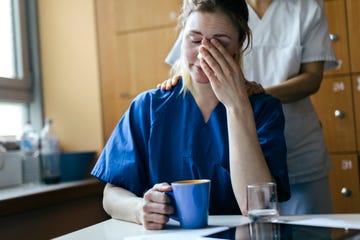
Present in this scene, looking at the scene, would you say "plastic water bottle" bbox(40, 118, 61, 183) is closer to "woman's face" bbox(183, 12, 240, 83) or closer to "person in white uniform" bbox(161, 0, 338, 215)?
"person in white uniform" bbox(161, 0, 338, 215)

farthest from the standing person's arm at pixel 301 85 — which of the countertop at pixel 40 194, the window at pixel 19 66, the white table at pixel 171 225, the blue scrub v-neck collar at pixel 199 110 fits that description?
the window at pixel 19 66

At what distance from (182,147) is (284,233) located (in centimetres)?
44

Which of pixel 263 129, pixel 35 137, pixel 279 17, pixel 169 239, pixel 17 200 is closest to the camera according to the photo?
Result: pixel 169 239

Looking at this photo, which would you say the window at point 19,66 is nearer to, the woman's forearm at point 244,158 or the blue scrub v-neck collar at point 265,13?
the blue scrub v-neck collar at point 265,13

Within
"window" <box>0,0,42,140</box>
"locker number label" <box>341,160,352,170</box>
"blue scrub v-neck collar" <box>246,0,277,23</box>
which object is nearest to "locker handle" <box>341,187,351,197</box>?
"locker number label" <box>341,160,352,170</box>

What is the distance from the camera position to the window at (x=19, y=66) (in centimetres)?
263

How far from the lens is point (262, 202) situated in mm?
969

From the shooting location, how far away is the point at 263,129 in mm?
1251

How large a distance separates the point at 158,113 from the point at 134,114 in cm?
7

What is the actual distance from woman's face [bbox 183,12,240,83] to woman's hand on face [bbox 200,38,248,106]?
47mm

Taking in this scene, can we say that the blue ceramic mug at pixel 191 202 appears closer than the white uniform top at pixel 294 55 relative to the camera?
Yes

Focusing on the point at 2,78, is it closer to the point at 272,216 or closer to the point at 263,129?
the point at 263,129

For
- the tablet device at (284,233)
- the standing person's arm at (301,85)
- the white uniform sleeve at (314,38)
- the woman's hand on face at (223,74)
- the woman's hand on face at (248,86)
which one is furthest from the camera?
the white uniform sleeve at (314,38)

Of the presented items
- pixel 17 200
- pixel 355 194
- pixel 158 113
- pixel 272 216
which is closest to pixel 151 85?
pixel 17 200
